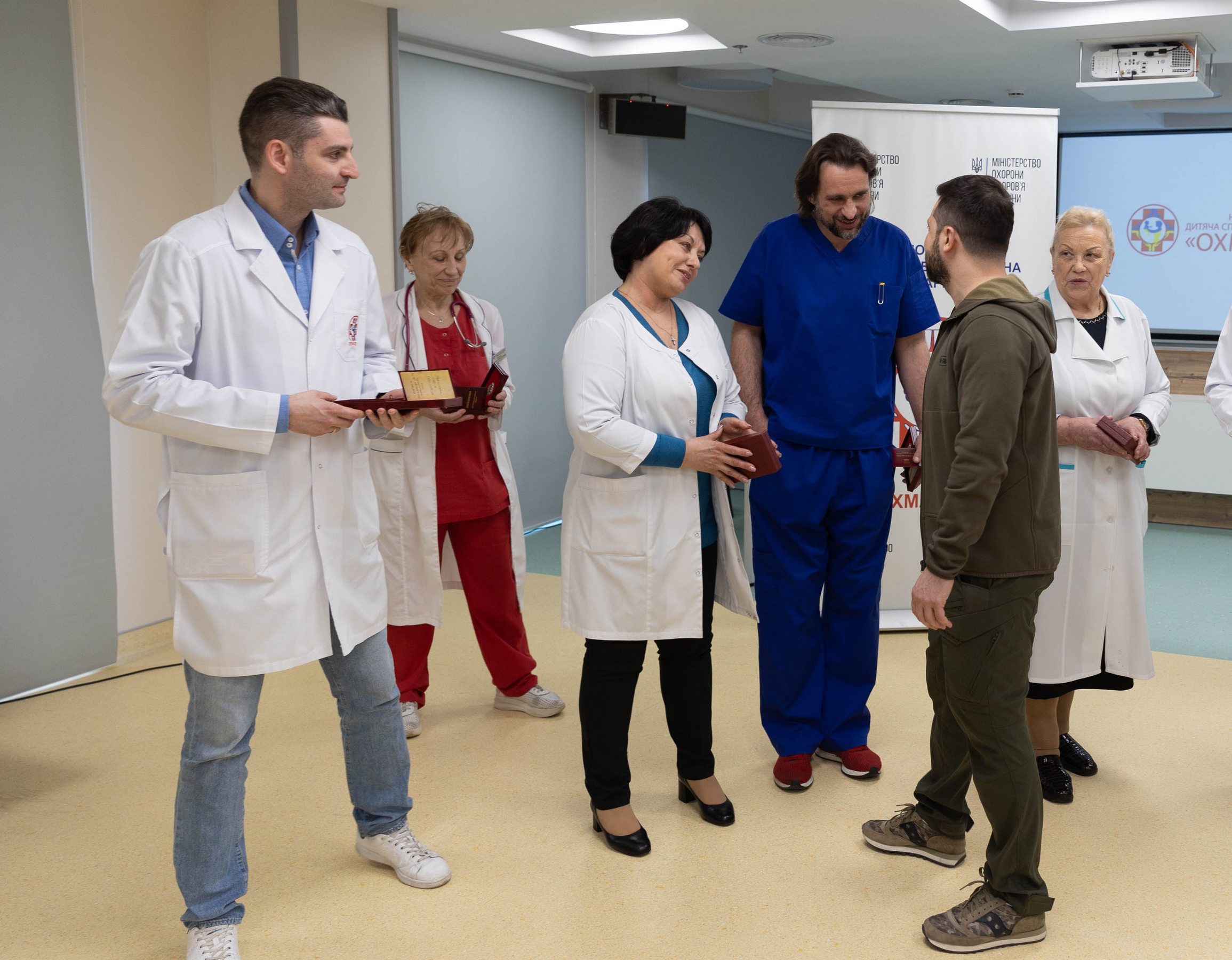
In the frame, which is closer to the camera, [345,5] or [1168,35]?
[345,5]

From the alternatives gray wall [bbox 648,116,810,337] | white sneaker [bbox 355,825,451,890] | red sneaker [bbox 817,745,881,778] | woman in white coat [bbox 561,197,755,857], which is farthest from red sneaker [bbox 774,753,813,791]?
gray wall [bbox 648,116,810,337]

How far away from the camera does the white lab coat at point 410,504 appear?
3277 mm

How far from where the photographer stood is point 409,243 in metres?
3.32

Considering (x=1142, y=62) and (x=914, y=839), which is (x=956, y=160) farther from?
(x=914, y=839)

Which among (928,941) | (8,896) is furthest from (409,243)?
(928,941)

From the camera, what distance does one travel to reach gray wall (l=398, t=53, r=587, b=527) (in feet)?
17.9

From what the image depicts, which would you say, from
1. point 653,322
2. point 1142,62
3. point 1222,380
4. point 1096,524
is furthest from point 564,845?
point 1142,62

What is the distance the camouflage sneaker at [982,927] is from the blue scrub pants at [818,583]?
2.59ft

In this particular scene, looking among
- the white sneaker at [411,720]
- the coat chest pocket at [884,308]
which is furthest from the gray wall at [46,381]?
the coat chest pocket at [884,308]

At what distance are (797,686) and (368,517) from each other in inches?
52.1

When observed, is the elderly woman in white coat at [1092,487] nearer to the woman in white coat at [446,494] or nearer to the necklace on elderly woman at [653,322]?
the necklace on elderly woman at [653,322]

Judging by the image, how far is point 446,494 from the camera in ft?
11.0

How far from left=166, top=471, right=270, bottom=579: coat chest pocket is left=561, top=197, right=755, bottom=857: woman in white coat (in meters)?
0.75

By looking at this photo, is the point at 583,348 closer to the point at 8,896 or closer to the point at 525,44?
the point at 8,896
